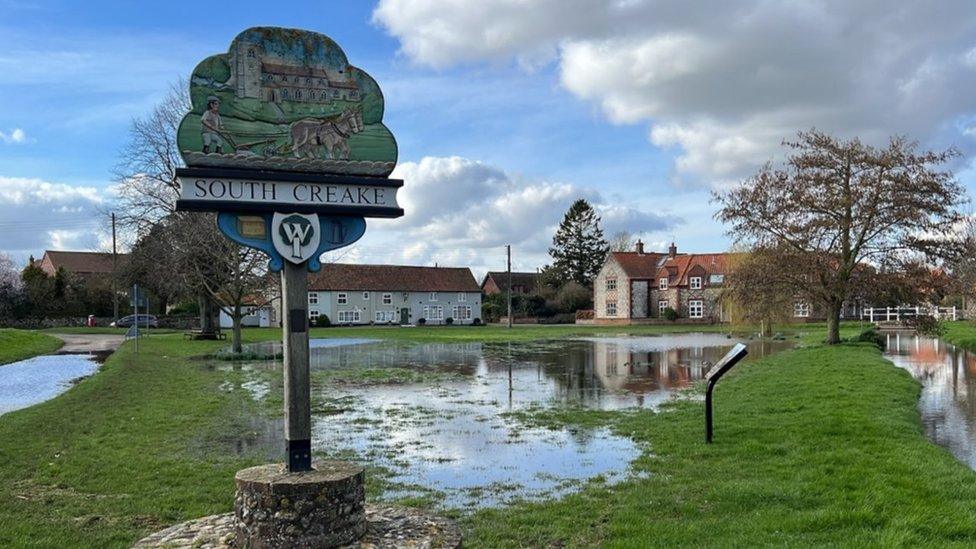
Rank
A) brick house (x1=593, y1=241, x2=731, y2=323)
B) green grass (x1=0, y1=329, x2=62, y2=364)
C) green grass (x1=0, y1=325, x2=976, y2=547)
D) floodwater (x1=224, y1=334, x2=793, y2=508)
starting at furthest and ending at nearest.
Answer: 1. brick house (x1=593, y1=241, x2=731, y2=323)
2. green grass (x1=0, y1=329, x2=62, y2=364)
3. floodwater (x1=224, y1=334, x2=793, y2=508)
4. green grass (x1=0, y1=325, x2=976, y2=547)

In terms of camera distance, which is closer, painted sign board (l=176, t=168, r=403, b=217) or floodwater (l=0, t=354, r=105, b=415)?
painted sign board (l=176, t=168, r=403, b=217)

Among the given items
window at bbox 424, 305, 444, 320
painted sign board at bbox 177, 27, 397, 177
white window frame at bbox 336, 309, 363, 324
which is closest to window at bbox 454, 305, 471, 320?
window at bbox 424, 305, 444, 320

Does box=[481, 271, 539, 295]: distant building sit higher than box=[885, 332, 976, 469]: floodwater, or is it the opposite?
box=[481, 271, 539, 295]: distant building

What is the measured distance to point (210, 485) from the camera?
26.0 feet

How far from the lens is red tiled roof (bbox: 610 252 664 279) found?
7669 centimetres

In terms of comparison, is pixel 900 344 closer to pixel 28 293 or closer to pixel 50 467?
pixel 50 467

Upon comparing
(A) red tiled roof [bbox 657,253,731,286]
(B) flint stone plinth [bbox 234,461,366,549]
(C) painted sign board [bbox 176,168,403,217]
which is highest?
(A) red tiled roof [bbox 657,253,731,286]

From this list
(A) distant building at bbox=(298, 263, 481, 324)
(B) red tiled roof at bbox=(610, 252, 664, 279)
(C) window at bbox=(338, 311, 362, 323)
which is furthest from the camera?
(B) red tiled roof at bbox=(610, 252, 664, 279)

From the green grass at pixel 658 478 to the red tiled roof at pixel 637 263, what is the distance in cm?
6252

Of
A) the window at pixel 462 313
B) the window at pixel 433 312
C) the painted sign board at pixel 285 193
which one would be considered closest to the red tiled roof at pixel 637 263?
the window at pixel 462 313

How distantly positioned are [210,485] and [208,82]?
4484 millimetres

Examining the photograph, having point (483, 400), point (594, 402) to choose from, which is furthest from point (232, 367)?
point (594, 402)

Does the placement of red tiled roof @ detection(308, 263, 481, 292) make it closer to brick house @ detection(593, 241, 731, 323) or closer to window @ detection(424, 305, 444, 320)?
window @ detection(424, 305, 444, 320)

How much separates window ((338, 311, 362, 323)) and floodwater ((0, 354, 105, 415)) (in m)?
45.1
